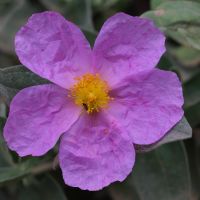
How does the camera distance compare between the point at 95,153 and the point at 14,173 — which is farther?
the point at 14,173

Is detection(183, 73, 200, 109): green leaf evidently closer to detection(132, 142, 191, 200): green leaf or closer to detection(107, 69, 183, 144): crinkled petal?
detection(132, 142, 191, 200): green leaf

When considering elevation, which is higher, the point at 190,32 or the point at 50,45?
the point at 50,45

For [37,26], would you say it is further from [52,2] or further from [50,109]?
[52,2]

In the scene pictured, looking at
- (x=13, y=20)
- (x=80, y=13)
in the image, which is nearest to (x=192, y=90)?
(x=80, y=13)

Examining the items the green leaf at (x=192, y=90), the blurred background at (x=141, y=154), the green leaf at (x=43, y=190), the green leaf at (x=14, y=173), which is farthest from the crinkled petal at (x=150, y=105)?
the green leaf at (x=43, y=190)

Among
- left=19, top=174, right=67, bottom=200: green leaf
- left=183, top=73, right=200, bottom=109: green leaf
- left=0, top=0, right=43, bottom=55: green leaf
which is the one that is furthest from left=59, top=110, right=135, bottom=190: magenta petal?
left=0, top=0, right=43, bottom=55: green leaf

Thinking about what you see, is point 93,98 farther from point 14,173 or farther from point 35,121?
point 14,173

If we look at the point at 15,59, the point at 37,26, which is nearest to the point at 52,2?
the point at 15,59

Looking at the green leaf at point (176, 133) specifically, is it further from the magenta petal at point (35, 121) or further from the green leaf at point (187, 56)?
the green leaf at point (187, 56)
